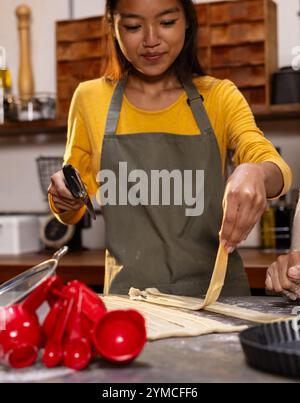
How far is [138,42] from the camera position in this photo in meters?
1.78

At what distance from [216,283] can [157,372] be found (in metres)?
0.47

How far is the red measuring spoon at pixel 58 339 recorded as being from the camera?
1000 millimetres

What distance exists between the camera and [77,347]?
1000mm

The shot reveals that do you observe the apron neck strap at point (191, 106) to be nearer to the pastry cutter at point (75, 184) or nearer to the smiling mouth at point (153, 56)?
the smiling mouth at point (153, 56)

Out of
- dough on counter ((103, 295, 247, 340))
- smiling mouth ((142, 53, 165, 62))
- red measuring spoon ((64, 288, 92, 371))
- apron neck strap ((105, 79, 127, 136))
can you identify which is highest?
smiling mouth ((142, 53, 165, 62))

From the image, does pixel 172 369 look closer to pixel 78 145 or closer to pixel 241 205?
pixel 241 205

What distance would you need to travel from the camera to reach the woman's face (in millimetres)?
1744

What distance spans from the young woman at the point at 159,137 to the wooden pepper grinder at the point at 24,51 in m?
1.43

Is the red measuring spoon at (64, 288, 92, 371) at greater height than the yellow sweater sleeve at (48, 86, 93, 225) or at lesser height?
lesser

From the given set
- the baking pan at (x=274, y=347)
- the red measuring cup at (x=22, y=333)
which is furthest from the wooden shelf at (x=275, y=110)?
the red measuring cup at (x=22, y=333)

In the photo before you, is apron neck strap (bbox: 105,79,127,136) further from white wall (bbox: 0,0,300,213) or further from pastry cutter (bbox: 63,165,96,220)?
Result: white wall (bbox: 0,0,300,213)

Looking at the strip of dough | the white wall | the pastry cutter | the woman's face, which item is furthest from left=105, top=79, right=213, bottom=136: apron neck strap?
the white wall
